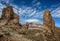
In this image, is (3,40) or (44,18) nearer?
(3,40)

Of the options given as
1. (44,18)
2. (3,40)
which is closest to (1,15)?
(44,18)

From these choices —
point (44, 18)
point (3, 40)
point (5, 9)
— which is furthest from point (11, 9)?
point (3, 40)

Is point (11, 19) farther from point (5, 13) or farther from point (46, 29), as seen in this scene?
point (46, 29)

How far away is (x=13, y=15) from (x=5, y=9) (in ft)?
17.1

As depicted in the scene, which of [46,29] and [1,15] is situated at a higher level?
[1,15]

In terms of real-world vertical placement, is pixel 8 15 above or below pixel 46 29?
above

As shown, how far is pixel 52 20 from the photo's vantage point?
79938 millimetres

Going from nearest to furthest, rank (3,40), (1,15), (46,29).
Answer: (3,40) → (46,29) → (1,15)

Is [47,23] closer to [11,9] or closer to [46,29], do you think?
[46,29]

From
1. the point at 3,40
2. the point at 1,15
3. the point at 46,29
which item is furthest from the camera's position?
the point at 1,15

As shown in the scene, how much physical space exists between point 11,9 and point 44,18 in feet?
58.8

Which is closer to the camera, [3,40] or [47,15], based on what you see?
→ [3,40]

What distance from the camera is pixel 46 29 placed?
7412 cm

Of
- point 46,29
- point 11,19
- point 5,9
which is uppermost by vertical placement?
point 5,9
